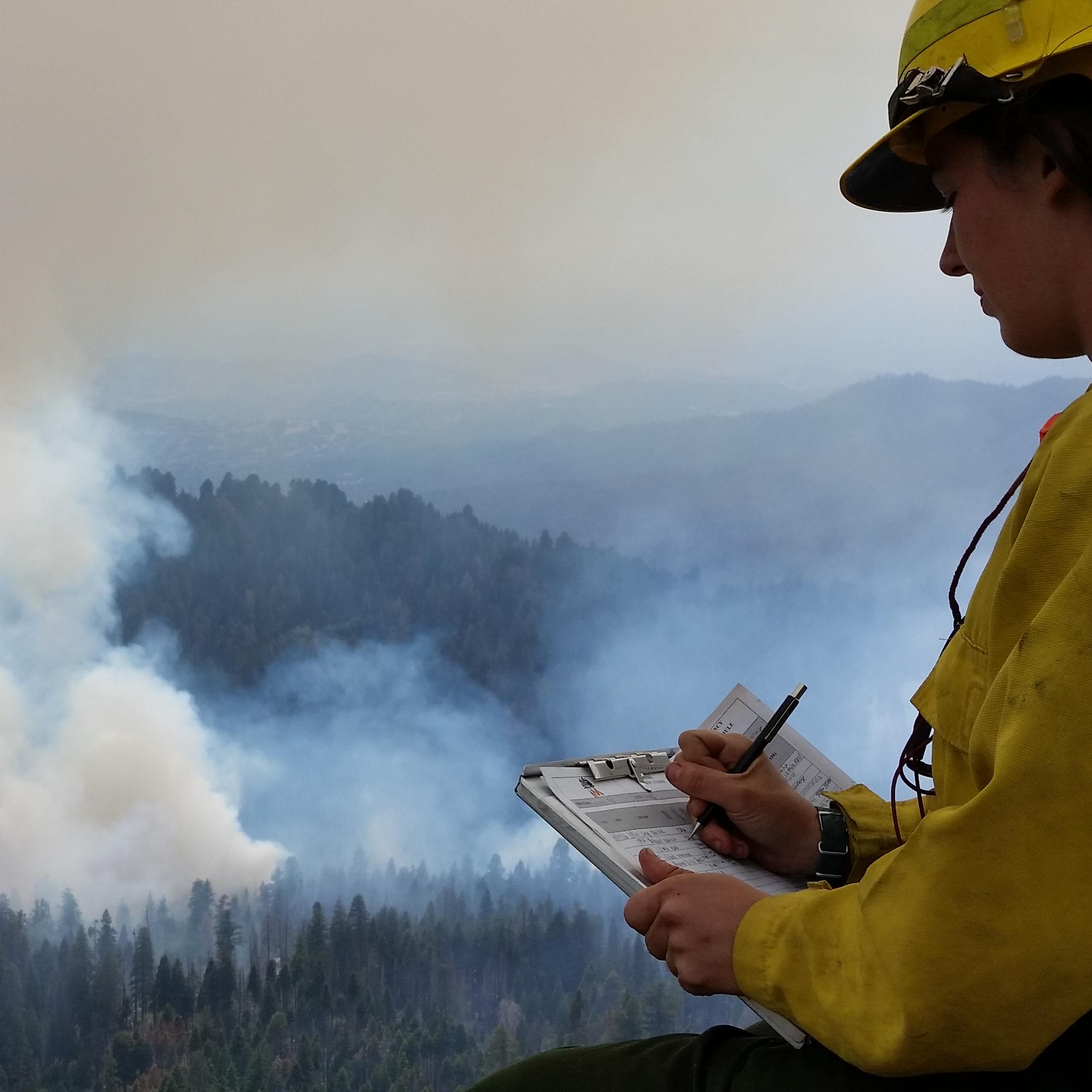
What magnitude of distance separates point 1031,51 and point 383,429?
978 mm

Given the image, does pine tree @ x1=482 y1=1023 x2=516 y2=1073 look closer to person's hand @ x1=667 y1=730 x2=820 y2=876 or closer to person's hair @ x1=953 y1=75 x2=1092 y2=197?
person's hand @ x1=667 y1=730 x2=820 y2=876

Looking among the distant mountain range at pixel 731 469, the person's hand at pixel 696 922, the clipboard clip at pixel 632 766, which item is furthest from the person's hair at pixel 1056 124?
the distant mountain range at pixel 731 469

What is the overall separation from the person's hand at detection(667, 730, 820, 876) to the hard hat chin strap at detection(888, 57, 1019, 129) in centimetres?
45

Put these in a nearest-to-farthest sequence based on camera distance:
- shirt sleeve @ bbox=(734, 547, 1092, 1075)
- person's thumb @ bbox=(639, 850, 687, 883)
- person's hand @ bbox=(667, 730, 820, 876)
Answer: shirt sleeve @ bbox=(734, 547, 1092, 1075), person's thumb @ bbox=(639, 850, 687, 883), person's hand @ bbox=(667, 730, 820, 876)

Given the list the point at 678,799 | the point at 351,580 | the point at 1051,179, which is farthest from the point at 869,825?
the point at 351,580

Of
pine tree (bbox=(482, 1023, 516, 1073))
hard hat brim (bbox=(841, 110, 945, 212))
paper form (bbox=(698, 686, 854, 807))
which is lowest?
pine tree (bbox=(482, 1023, 516, 1073))

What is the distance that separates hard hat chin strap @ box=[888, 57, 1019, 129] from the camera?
20.6 inches

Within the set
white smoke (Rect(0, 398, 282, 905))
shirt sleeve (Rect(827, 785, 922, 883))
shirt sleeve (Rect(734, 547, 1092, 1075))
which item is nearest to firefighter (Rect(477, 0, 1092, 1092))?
shirt sleeve (Rect(734, 547, 1092, 1075))

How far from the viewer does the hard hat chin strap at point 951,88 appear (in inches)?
20.6

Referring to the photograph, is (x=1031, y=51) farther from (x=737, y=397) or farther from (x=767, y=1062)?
(x=737, y=397)

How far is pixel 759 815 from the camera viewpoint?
776 millimetres

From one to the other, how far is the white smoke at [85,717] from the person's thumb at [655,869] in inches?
29.8

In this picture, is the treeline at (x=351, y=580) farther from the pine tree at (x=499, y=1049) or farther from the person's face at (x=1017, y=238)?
the person's face at (x=1017, y=238)

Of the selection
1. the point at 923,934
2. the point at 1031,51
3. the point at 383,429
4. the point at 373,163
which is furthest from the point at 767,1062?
the point at 373,163
